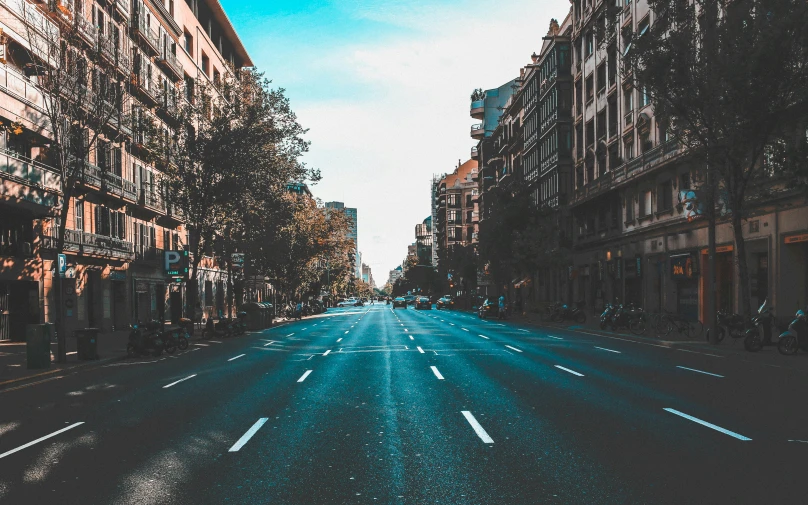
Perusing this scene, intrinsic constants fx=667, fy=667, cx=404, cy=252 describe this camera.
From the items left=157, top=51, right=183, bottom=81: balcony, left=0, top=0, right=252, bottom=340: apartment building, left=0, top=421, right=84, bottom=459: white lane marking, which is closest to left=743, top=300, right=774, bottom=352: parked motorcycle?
left=0, top=421, right=84, bottom=459: white lane marking

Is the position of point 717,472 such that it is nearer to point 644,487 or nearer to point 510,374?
point 644,487

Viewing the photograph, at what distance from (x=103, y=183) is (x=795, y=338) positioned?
27.3 meters

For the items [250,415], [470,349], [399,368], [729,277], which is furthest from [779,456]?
[729,277]

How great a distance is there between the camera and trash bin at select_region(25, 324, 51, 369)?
56.1ft

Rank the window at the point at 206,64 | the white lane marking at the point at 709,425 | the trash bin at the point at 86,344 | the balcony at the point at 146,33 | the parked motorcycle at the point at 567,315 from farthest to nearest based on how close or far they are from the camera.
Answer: the window at the point at 206,64 → the parked motorcycle at the point at 567,315 → the balcony at the point at 146,33 → the trash bin at the point at 86,344 → the white lane marking at the point at 709,425

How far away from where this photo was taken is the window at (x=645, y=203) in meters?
38.9

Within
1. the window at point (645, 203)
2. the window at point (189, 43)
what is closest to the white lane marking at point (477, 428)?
the window at point (645, 203)

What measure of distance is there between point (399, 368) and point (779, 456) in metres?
10.3

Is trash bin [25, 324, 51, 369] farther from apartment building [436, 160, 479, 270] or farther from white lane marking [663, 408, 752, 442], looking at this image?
apartment building [436, 160, 479, 270]

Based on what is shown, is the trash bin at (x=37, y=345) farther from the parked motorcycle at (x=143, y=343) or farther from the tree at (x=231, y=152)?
the tree at (x=231, y=152)

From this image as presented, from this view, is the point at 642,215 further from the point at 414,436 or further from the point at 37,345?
the point at 414,436

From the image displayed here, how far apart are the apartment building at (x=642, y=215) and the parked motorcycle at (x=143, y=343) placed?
17.6 meters

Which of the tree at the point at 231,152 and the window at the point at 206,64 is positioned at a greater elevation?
the window at the point at 206,64

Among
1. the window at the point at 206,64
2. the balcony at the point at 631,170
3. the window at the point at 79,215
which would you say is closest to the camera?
the window at the point at 79,215
